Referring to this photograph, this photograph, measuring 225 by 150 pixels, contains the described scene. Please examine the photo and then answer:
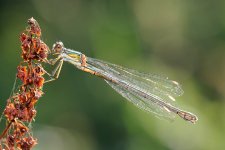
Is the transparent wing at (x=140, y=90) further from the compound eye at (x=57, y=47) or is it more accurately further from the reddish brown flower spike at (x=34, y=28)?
the reddish brown flower spike at (x=34, y=28)

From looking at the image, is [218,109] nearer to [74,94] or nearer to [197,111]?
[197,111]

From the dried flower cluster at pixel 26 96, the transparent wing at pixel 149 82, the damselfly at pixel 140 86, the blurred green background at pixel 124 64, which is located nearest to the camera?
the dried flower cluster at pixel 26 96

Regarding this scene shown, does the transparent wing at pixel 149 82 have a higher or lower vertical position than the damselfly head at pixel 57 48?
higher

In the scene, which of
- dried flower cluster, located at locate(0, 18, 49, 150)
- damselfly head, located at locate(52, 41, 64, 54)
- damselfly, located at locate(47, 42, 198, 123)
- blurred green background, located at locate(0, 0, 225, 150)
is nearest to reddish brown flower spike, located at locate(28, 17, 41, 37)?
dried flower cluster, located at locate(0, 18, 49, 150)

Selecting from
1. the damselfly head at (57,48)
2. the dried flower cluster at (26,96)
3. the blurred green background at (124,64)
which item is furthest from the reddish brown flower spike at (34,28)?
the blurred green background at (124,64)

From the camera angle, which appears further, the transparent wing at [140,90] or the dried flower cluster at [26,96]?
the transparent wing at [140,90]

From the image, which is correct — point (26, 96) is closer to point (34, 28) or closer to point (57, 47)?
point (34, 28)
